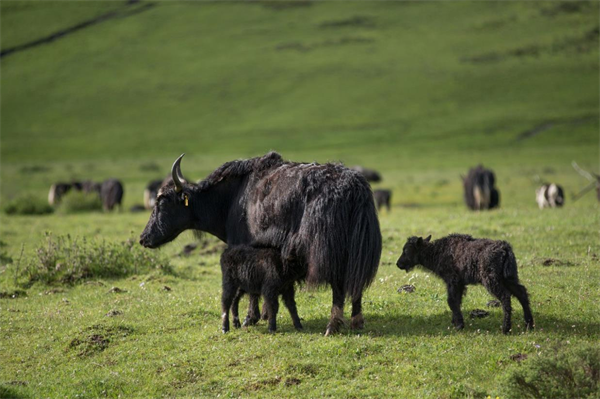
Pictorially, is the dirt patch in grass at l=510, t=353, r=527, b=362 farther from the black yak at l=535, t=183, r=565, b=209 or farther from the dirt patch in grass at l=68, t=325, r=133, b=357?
the black yak at l=535, t=183, r=565, b=209

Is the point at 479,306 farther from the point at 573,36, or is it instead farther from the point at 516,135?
the point at 573,36

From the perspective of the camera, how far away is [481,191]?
85.7 ft

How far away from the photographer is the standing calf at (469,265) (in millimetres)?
9211

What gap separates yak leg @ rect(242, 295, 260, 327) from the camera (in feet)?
35.1

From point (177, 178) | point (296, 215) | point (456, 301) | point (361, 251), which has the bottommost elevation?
point (456, 301)

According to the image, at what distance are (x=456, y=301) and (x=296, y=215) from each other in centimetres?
253

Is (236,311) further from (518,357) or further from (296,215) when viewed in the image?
(518,357)

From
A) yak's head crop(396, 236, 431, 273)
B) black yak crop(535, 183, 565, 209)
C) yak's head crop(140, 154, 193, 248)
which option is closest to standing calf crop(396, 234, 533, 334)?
yak's head crop(396, 236, 431, 273)

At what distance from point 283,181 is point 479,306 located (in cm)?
353

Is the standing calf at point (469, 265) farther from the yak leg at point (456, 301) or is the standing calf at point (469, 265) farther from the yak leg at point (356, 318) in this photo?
the yak leg at point (356, 318)

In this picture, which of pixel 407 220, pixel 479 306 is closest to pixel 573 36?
pixel 407 220

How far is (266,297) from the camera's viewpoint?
32.7 ft

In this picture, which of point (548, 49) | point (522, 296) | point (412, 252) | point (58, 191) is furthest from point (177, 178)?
point (548, 49)

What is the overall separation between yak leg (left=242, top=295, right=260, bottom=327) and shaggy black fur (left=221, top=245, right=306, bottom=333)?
0.95 ft
